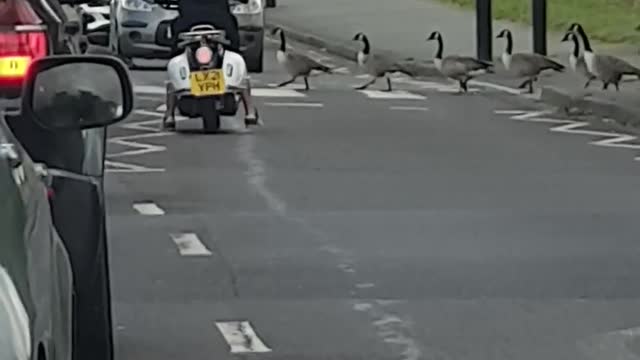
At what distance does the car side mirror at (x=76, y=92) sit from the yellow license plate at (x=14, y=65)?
24.0 inches

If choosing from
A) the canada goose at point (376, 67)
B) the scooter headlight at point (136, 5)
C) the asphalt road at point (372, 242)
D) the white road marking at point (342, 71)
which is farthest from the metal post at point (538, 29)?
the asphalt road at point (372, 242)

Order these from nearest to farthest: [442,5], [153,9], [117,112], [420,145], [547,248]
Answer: [117,112] < [547,248] < [420,145] < [153,9] < [442,5]

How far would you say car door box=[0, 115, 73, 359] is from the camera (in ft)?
12.8

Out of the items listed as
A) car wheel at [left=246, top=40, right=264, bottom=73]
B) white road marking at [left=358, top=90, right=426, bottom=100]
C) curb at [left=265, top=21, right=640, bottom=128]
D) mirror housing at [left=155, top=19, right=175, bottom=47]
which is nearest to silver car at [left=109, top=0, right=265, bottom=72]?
car wheel at [left=246, top=40, right=264, bottom=73]

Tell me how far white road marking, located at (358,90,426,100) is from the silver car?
2.13 meters

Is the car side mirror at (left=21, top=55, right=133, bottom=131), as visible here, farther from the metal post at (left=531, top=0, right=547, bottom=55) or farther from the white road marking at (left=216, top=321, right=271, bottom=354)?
the metal post at (left=531, top=0, right=547, bottom=55)

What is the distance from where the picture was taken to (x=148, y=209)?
12172 millimetres

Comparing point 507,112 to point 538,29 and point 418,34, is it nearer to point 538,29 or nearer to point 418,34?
point 538,29

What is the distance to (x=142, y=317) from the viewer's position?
859 centimetres

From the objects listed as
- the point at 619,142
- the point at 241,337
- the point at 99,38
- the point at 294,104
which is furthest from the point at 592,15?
the point at 241,337

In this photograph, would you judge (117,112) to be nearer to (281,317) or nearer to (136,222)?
(281,317)

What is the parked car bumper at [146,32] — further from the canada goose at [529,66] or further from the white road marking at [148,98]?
the canada goose at [529,66]

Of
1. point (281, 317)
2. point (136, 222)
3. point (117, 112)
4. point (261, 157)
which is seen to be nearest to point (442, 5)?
point (261, 157)

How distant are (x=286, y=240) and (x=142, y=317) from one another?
90.3 inches
